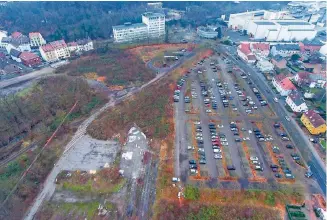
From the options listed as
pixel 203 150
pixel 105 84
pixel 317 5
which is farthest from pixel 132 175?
pixel 317 5

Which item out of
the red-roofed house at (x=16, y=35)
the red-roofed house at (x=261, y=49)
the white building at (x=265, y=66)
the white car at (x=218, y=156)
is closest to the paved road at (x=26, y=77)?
the red-roofed house at (x=16, y=35)

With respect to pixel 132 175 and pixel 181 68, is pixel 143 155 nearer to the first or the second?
pixel 132 175

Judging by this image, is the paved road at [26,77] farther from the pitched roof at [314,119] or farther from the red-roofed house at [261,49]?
the pitched roof at [314,119]

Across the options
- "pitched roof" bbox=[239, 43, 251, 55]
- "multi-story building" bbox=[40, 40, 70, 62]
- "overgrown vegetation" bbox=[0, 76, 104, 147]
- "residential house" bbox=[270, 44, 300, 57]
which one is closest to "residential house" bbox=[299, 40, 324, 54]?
"residential house" bbox=[270, 44, 300, 57]

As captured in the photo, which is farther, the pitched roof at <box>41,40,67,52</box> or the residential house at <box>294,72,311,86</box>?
the pitched roof at <box>41,40,67,52</box>

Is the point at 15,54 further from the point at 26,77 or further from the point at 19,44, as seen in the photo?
the point at 26,77

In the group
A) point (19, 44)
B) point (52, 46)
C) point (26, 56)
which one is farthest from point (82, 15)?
point (26, 56)

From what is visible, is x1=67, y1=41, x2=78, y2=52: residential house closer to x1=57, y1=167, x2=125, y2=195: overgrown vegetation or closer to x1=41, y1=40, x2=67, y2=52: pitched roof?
x1=41, y1=40, x2=67, y2=52: pitched roof

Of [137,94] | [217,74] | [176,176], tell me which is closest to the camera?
[176,176]
